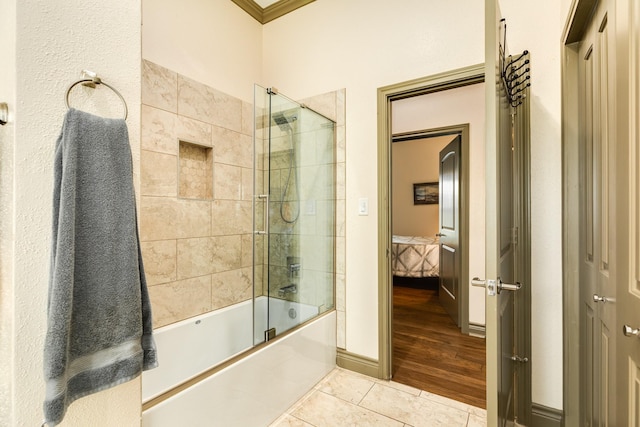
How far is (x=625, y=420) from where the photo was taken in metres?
0.87

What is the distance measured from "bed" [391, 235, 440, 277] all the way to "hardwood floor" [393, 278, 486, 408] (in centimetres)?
75

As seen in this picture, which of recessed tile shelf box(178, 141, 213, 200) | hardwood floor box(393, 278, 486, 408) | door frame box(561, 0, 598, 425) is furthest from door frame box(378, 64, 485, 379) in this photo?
recessed tile shelf box(178, 141, 213, 200)

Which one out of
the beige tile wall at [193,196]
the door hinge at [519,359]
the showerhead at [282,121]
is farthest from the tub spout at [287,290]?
the door hinge at [519,359]

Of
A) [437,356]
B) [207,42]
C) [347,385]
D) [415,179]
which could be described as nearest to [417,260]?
[437,356]

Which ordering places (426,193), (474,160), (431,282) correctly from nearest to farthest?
1. (474,160)
2. (431,282)
3. (426,193)

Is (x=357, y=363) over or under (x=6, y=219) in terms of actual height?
under

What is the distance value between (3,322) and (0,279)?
0.38 ft

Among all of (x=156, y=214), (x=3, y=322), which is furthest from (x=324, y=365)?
(x=3, y=322)

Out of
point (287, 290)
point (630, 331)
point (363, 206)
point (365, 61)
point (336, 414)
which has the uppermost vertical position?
point (365, 61)

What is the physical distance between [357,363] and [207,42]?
8.89 ft

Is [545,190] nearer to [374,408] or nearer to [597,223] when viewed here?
[597,223]

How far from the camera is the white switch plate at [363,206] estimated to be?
7.38ft

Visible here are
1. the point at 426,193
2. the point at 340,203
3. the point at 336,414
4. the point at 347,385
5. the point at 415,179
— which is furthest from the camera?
the point at 415,179

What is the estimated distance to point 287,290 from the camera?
2152 mm
